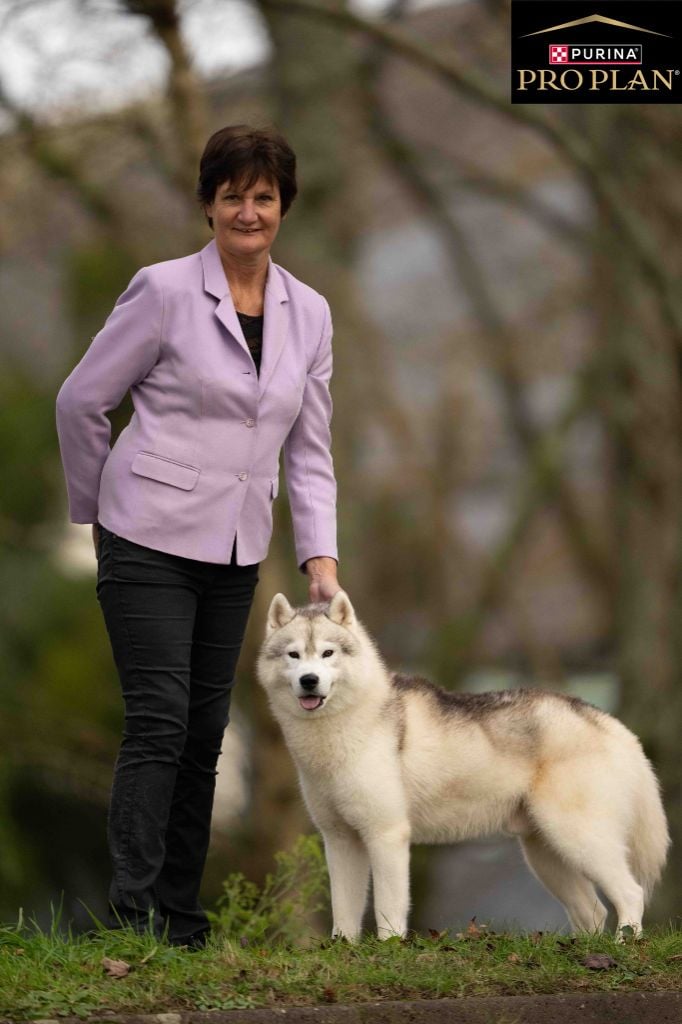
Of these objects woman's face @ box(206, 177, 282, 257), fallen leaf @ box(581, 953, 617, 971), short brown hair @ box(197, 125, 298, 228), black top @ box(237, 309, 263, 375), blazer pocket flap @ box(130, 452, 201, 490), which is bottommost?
fallen leaf @ box(581, 953, 617, 971)

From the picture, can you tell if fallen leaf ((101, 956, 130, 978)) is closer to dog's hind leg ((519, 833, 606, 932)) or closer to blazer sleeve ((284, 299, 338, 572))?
blazer sleeve ((284, 299, 338, 572))

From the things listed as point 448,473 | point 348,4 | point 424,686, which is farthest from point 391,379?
point 424,686

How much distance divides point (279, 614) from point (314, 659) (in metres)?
0.28

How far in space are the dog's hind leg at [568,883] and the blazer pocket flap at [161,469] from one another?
198 centimetres

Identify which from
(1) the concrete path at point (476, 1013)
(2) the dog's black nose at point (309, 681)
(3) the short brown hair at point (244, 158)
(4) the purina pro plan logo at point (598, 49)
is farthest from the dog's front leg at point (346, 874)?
(4) the purina pro plan logo at point (598, 49)

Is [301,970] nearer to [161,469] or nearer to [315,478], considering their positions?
[161,469]

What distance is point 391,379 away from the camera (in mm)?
14305

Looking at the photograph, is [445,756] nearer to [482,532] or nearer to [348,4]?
[348,4]

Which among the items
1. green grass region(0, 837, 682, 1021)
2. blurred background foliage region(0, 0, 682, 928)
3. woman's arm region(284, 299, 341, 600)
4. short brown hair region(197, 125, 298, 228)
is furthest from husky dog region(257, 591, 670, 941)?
blurred background foliage region(0, 0, 682, 928)

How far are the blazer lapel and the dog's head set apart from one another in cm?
88

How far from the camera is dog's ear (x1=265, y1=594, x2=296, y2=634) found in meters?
5.40

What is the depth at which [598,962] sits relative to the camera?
14.9 ft

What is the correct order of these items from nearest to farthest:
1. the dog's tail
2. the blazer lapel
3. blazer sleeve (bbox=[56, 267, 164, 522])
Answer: blazer sleeve (bbox=[56, 267, 164, 522]), the blazer lapel, the dog's tail

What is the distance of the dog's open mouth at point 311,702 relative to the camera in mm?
5168
